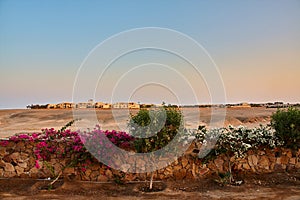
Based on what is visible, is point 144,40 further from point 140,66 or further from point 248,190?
point 248,190

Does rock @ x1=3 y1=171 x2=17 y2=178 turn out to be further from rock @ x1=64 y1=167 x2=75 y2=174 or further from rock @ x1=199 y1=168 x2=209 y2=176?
rock @ x1=199 y1=168 x2=209 y2=176

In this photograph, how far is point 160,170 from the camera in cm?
885

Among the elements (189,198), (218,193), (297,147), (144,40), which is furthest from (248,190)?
(144,40)

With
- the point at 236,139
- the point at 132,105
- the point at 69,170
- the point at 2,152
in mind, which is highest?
the point at 132,105

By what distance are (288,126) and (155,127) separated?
154 inches

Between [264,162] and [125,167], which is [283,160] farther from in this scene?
[125,167]

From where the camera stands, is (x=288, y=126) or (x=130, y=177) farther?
(x=288, y=126)

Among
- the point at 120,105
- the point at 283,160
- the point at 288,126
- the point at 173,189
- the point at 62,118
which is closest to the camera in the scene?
the point at 173,189

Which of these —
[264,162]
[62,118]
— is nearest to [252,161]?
[264,162]

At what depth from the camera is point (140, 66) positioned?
29.4 ft

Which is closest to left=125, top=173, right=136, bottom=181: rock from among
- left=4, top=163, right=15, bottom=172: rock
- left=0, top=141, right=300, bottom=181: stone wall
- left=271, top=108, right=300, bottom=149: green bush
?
left=0, top=141, right=300, bottom=181: stone wall

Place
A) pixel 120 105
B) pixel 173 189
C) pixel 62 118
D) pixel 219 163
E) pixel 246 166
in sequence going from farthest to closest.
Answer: pixel 62 118
pixel 120 105
pixel 246 166
pixel 219 163
pixel 173 189

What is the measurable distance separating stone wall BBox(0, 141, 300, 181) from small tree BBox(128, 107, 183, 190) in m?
1.03

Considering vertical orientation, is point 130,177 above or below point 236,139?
below
